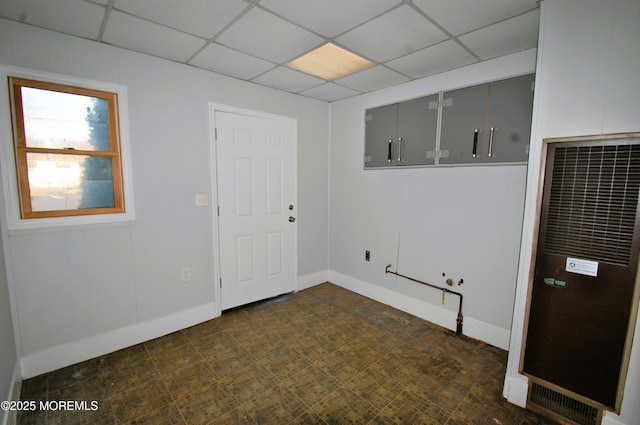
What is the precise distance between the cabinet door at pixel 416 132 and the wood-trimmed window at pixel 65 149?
273 cm

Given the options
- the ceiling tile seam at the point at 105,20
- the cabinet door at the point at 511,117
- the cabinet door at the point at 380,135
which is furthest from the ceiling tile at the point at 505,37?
the ceiling tile seam at the point at 105,20

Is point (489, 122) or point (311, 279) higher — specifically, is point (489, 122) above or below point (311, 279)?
above

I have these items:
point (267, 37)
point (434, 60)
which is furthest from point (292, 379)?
point (434, 60)

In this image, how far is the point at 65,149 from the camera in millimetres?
2109

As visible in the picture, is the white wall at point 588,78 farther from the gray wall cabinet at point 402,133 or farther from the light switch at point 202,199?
the light switch at point 202,199

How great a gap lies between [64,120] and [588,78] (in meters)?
3.53

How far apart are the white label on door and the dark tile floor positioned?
0.99 meters

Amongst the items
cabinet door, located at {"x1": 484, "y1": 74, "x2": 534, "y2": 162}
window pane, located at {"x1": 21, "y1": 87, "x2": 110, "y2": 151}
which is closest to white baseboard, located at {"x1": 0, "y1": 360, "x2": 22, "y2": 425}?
window pane, located at {"x1": 21, "y1": 87, "x2": 110, "y2": 151}

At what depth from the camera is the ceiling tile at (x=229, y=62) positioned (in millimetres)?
2307

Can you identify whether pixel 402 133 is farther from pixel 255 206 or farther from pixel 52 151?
pixel 52 151

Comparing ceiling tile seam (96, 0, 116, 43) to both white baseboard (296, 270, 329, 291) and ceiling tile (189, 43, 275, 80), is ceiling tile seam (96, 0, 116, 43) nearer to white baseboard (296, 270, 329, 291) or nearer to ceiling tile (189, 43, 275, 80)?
ceiling tile (189, 43, 275, 80)

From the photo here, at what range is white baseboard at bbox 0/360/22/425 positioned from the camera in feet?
4.99

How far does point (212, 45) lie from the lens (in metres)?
2.19

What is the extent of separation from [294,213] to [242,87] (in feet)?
5.20
